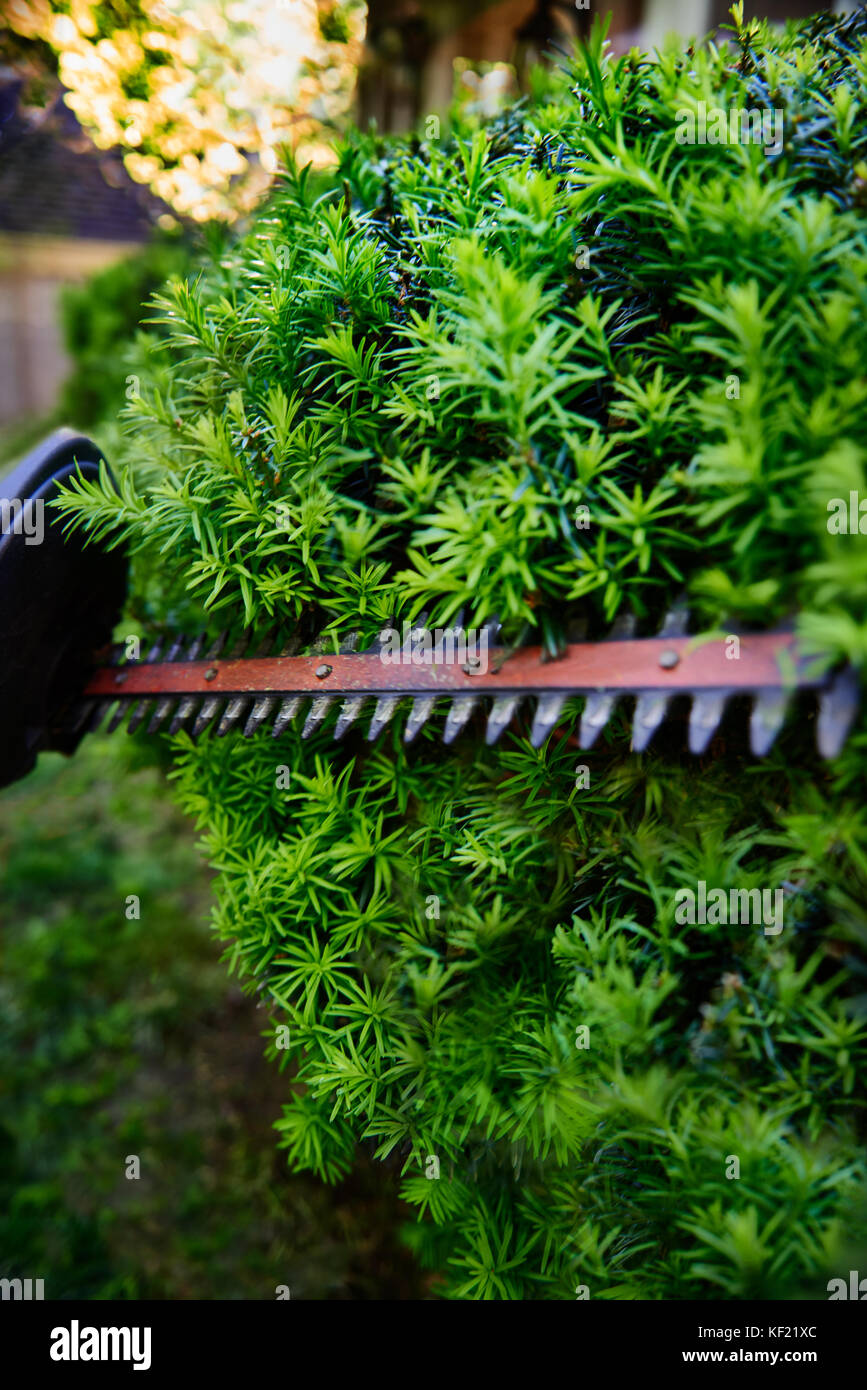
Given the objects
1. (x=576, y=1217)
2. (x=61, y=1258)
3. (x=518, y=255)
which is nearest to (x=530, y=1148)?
(x=576, y=1217)

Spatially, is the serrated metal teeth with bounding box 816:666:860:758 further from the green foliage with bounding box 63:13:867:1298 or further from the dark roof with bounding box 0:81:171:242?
the dark roof with bounding box 0:81:171:242

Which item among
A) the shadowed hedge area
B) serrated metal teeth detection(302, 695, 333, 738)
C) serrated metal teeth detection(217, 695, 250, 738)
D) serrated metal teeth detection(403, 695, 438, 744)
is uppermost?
serrated metal teeth detection(217, 695, 250, 738)

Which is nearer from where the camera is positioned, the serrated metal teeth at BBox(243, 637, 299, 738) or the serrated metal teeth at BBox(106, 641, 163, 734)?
the serrated metal teeth at BBox(243, 637, 299, 738)

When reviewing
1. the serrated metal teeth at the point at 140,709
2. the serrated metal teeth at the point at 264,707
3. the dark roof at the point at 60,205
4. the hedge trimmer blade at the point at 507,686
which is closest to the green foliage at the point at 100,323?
the dark roof at the point at 60,205

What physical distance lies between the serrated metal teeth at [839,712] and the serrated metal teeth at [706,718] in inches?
4.7

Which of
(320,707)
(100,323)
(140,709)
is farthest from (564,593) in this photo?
(100,323)

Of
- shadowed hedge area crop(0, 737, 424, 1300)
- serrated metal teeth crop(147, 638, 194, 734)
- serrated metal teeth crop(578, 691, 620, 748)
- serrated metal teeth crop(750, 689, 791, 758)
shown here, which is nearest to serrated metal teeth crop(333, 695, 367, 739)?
serrated metal teeth crop(578, 691, 620, 748)

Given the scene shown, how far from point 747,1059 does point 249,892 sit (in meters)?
0.90

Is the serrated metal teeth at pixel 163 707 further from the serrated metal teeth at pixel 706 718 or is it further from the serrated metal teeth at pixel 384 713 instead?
the serrated metal teeth at pixel 706 718

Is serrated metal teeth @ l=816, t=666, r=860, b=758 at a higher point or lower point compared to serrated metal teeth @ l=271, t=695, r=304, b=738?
lower

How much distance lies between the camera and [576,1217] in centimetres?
138

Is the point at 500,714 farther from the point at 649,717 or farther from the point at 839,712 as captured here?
the point at 839,712

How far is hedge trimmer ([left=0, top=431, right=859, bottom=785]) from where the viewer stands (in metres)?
Answer: 1.04

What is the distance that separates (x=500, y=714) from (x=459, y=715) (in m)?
0.08
